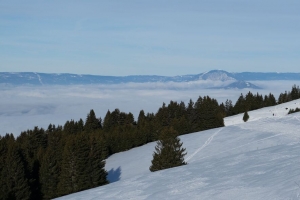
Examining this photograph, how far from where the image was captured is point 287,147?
1966 centimetres

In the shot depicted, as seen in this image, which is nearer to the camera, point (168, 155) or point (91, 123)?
point (168, 155)

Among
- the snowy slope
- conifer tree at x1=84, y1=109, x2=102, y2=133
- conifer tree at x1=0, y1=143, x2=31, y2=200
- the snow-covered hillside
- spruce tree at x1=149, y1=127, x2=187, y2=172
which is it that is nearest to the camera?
the snow-covered hillside

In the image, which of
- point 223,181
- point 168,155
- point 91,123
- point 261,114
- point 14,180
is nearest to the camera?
point 223,181

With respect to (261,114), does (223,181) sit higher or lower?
higher

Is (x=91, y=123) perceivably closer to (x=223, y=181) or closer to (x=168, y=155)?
(x=168, y=155)

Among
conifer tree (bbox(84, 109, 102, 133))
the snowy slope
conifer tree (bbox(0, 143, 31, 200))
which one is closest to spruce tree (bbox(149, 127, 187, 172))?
conifer tree (bbox(0, 143, 31, 200))

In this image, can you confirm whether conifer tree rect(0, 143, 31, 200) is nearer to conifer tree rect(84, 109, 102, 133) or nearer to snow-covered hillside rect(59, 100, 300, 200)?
snow-covered hillside rect(59, 100, 300, 200)

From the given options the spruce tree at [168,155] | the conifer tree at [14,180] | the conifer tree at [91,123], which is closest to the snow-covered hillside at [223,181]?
the spruce tree at [168,155]

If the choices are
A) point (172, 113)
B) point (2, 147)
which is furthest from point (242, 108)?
point (2, 147)

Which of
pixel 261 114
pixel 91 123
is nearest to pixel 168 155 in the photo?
pixel 261 114

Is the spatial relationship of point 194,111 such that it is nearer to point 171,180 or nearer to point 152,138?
point 152,138

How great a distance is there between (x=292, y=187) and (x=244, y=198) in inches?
53.6

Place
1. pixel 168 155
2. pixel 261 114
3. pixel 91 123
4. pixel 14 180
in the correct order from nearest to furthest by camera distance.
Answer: pixel 168 155, pixel 14 180, pixel 261 114, pixel 91 123

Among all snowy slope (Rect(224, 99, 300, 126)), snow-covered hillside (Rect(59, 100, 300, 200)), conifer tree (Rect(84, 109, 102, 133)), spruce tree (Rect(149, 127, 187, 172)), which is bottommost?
conifer tree (Rect(84, 109, 102, 133))
